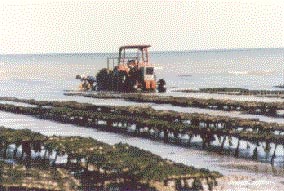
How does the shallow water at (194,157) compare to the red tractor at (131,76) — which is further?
the red tractor at (131,76)

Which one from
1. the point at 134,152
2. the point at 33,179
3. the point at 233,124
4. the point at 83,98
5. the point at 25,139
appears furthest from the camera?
the point at 83,98

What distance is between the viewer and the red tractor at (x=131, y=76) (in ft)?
183

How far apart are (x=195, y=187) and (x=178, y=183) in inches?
32.2

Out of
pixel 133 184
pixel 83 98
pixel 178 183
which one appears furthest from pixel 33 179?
pixel 83 98

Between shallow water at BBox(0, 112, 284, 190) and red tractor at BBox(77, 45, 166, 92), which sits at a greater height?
red tractor at BBox(77, 45, 166, 92)

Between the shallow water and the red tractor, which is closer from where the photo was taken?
the shallow water

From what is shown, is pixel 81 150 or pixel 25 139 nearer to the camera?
pixel 81 150

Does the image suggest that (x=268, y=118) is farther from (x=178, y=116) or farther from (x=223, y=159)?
(x=223, y=159)

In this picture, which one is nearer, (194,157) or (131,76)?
(194,157)

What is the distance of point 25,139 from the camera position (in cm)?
2148

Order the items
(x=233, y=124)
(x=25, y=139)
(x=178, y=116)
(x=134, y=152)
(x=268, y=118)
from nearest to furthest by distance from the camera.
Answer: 1. (x=134, y=152)
2. (x=25, y=139)
3. (x=233, y=124)
4. (x=178, y=116)
5. (x=268, y=118)

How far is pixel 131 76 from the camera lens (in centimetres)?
5678

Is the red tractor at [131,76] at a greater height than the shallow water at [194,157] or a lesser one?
greater

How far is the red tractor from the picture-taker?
5581 cm
